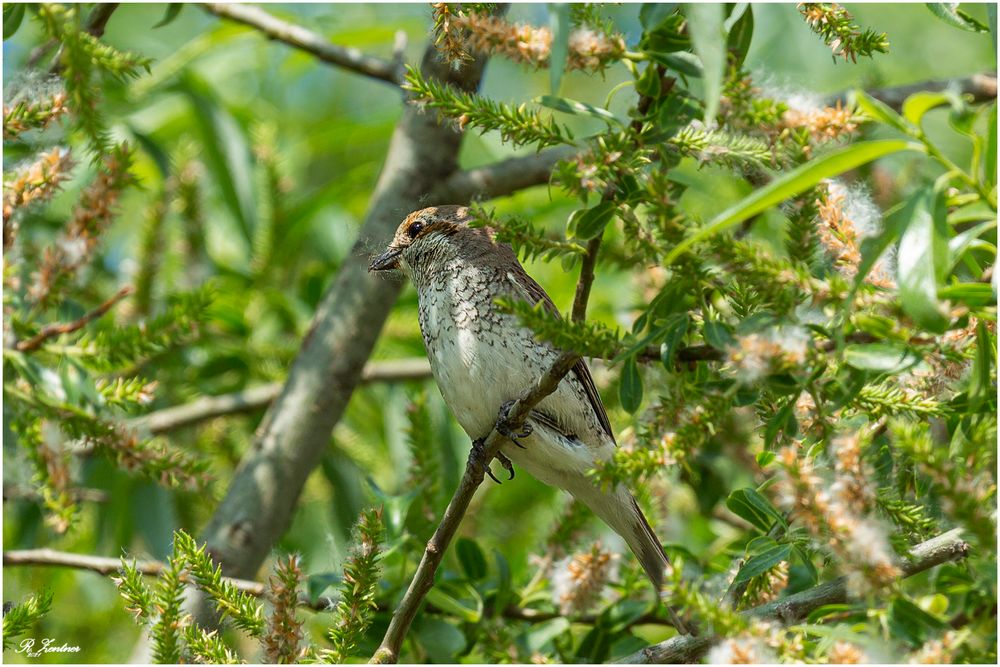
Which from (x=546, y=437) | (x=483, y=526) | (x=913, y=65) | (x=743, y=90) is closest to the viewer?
(x=743, y=90)

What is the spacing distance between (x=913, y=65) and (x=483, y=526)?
3.81m

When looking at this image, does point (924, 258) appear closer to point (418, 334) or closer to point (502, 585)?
point (502, 585)

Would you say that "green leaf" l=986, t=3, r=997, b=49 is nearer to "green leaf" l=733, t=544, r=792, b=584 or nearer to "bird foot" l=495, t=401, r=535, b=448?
"green leaf" l=733, t=544, r=792, b=584

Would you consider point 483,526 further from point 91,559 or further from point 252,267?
point 91,559

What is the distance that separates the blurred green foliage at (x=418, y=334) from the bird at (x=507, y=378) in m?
0.14

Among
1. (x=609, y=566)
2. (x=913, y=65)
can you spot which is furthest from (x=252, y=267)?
(x=913, y=65)

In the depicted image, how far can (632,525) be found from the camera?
11.8 ft

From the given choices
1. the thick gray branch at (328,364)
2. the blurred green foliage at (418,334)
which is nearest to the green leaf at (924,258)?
the blurred green foliage at (418,334)

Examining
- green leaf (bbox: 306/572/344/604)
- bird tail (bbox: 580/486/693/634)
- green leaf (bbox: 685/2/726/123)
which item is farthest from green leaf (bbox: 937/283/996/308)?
green leaf (bbox: 306/572/344/604)

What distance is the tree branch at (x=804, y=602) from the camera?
222 centimetres

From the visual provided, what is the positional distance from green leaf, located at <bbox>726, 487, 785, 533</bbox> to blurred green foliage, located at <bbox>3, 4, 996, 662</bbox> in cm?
1

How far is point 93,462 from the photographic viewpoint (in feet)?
15.6

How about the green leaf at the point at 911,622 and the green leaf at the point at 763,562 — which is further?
the green leaf at the point at 763,562

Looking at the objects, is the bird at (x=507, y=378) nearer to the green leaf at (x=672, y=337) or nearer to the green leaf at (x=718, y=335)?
the green leaf at (x=672, y=337)
